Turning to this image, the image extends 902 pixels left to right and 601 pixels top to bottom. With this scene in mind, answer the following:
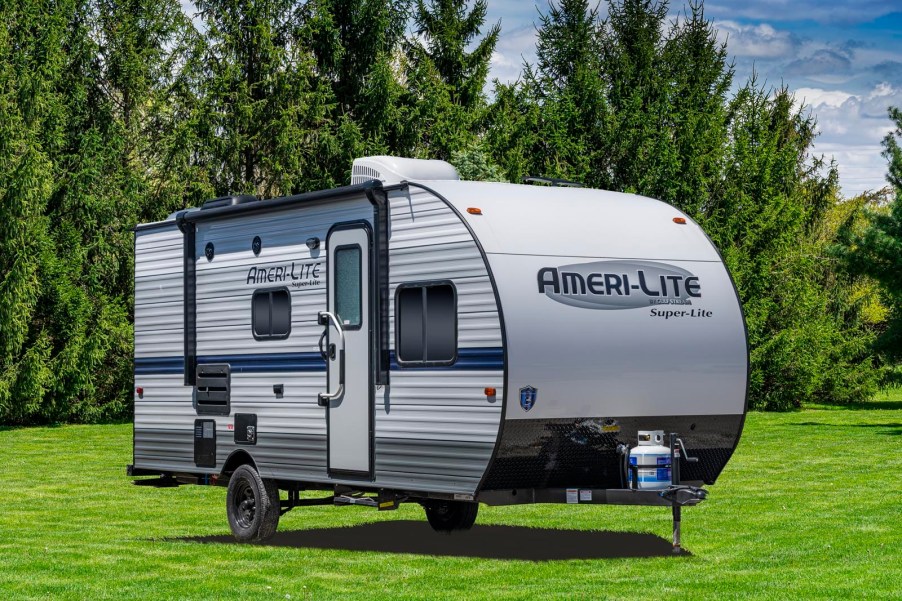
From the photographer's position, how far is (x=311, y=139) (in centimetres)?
4034

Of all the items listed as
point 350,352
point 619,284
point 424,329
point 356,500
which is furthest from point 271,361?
point 619,284

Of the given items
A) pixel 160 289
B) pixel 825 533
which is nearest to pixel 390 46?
pixel 160 289

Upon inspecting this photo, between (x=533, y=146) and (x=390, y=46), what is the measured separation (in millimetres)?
5830

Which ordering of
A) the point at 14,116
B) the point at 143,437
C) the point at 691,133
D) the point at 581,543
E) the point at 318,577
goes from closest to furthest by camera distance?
the point at 318,577
the point at 581,543
the point at 143,437
the point at 14,116
the point at 691,133

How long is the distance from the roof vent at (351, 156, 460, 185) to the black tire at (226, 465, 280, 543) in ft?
10.7

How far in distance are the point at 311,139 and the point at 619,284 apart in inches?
1134

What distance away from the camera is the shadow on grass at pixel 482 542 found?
1323 centimetres

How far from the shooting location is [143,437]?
16.0 metres

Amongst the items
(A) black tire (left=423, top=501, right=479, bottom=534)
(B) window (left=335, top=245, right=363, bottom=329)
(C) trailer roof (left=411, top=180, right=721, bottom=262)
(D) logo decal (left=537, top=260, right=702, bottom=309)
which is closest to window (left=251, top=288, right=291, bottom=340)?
(B) window (left=335, top=245, right=363, bottom=329)

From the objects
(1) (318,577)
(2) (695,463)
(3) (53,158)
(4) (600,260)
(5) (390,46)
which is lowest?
(1) (318,577)

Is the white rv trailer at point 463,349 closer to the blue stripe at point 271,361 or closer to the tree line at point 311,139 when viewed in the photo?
the blue stripe at point 271,361

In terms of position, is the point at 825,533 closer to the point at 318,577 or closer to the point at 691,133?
the point at 318,577

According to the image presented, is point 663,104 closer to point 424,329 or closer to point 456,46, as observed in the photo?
point 456,46

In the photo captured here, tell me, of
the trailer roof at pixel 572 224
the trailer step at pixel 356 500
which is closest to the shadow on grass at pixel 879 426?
the trailer roof at pixel 572 224
